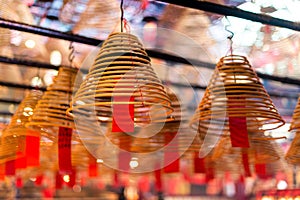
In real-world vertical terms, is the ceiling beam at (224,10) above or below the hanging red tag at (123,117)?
above

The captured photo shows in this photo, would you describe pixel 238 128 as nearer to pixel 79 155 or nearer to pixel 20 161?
pixel 20 161

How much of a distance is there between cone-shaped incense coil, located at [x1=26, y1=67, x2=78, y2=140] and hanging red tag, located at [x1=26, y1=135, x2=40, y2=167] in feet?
0.25

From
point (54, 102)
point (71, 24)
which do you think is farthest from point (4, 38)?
point (54, 102)

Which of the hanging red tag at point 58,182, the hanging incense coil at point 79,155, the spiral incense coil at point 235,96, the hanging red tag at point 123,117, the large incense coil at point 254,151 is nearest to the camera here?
the hanging red tag at point 123,117

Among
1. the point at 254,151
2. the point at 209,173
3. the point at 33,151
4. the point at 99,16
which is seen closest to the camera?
the point at 33,151

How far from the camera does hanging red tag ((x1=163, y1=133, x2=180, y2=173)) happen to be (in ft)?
10.00

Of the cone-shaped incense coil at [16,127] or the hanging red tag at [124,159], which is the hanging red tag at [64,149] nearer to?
the cone-shaped incense coil at [16,127]

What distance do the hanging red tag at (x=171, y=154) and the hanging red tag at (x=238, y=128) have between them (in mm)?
762

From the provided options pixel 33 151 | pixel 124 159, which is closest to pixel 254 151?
pixel 124 159

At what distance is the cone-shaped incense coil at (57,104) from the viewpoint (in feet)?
7.92

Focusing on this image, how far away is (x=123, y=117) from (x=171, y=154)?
1.40 metres

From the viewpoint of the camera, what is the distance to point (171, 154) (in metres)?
3.21

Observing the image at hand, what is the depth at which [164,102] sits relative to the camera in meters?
1.93

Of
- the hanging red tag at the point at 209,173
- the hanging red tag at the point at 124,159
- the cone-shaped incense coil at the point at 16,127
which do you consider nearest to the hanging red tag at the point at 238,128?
the hanging red tag at the point at 124,159
